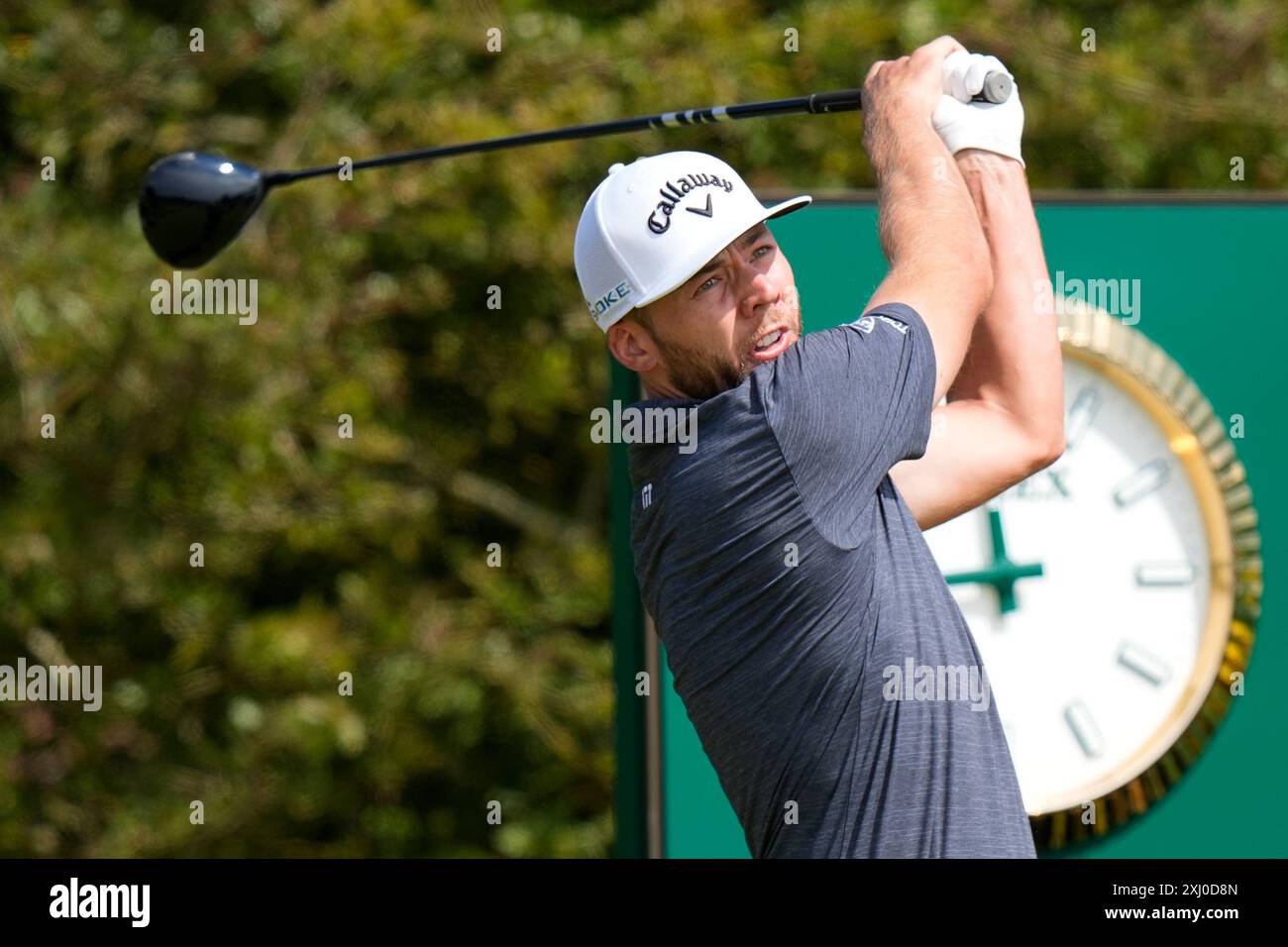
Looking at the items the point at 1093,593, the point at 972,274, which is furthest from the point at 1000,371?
the point at 1093,593

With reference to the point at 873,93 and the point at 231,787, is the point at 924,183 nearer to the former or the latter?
the point at 873,93

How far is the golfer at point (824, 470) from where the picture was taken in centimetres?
248

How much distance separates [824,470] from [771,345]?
0.26 metres

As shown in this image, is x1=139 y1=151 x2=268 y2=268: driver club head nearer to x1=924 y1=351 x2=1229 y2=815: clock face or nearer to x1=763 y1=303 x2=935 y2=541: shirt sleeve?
x1=924 y1=351 x2=1229 y2=815: clock face

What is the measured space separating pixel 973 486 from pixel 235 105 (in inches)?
173

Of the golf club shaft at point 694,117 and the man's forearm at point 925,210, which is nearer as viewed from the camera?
the man's forearm at point 925,210

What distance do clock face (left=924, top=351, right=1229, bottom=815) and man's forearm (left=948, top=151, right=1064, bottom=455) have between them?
2.19 ft

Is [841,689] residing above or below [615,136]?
below

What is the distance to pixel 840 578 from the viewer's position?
2.47 meters

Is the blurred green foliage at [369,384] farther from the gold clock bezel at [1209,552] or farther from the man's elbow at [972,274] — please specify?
the man's elbow at [972,274]

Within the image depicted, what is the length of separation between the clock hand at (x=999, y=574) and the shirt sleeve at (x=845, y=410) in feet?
3.50

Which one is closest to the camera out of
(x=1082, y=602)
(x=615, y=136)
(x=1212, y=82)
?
(x=1082, y=602)

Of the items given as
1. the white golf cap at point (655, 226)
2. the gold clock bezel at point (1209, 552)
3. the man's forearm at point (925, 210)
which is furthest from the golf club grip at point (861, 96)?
the gold clock bezel at point (1209, 552)
